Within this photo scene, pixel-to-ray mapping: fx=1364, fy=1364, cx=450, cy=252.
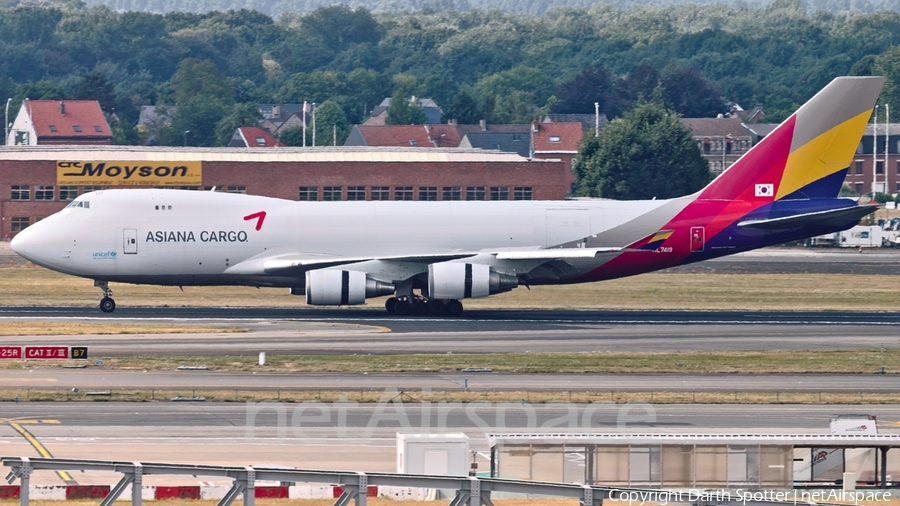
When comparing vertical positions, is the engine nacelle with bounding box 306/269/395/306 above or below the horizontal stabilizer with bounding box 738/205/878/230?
below

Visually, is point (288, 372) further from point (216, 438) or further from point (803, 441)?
point (803, 441)

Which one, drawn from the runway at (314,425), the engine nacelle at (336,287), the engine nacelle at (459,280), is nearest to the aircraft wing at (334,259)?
the engine nacelle at (459,280)

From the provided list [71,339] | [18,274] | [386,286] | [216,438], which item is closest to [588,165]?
[18,274]

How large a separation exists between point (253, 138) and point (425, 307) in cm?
12489

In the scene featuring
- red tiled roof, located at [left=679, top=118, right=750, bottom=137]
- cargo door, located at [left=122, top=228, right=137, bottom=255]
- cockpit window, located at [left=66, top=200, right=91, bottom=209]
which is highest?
red tiled roof, located at [left=679, top=118, right=750, bottom=137]

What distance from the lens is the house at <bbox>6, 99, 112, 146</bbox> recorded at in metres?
176

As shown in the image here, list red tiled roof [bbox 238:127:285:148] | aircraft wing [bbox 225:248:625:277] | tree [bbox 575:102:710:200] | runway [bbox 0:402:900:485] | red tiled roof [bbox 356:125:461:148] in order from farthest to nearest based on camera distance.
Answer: red tiled roof [bbox 238:127:285:148] → red tiled roof [bbox 356:125:461:148] → tree [bbox 575:102:710:200] → aircraft wing [bbox 225:248:625:277] → runway [bbox 0:402:900:485]

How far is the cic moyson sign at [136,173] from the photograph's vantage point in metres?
93.5

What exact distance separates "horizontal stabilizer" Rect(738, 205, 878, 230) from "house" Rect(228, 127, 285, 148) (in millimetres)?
122705

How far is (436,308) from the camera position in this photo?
197ft

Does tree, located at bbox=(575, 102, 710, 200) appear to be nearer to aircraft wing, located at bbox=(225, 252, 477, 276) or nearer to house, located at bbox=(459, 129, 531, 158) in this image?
house, located at bbox=(459, 129, 531, 158)

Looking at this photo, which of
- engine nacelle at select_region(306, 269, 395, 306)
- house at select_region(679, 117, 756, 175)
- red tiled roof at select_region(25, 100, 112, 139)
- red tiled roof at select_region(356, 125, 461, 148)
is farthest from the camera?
house at select_region(679, 117, 756, 175)

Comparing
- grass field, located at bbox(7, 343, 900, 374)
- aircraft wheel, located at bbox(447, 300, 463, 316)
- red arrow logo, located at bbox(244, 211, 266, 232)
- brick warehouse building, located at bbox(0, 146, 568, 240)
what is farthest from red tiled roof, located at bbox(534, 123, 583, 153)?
grass field, located at bbox(7, 343, 900, 374)

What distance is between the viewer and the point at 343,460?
30.3 m
